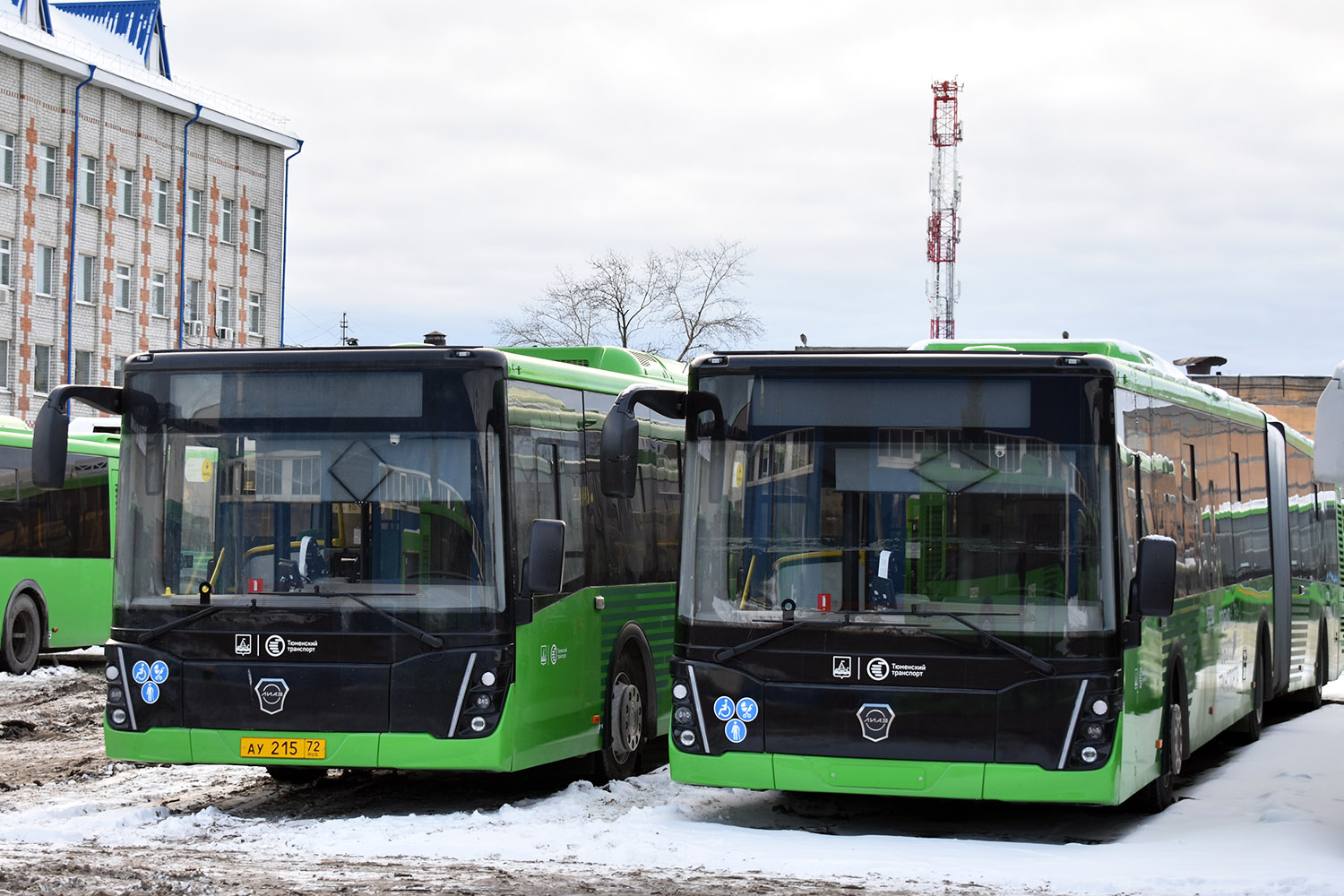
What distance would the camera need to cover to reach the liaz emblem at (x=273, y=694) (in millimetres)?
11266

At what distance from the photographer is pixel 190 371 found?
11594mm

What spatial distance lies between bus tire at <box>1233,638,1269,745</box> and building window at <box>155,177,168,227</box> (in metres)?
49.4

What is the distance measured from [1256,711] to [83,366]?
4625cm

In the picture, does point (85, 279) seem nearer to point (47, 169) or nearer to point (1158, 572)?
point (47, 169)

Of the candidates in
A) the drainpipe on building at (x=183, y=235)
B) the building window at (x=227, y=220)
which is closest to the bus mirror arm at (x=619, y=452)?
the drainpipe on building at (x=183, y=235)

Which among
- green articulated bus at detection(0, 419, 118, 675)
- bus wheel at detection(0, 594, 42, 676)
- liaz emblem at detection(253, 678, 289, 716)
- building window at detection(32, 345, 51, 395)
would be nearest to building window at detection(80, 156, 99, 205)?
building window at detection(32, 345, 51, 395)

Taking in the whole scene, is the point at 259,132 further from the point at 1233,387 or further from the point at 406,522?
the point at 406,522

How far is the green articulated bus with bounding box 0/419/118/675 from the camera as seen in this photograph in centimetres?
2231

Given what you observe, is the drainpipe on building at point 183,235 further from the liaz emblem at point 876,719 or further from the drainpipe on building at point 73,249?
the liaz emblem at point 876,719

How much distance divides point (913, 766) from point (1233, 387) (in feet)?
177

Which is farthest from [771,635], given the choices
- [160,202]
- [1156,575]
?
[160,202]

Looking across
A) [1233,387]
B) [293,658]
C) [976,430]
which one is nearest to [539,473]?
[293,658]

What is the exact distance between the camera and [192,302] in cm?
A: 6206

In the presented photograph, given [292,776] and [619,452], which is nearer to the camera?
[619,452]
